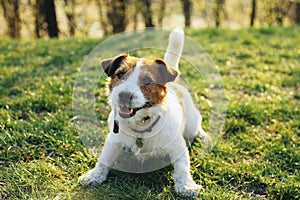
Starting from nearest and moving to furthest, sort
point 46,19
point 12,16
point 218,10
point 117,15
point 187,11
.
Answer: point 46,19, point 12,16, point 117,15, point 187,11, point 218,10

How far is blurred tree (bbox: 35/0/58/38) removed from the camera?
10.8m

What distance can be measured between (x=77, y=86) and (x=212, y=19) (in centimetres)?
1022

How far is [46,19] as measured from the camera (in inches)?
440

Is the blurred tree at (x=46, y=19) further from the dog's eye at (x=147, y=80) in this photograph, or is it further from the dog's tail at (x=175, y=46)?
the dog's eye at (x=147, y=80)

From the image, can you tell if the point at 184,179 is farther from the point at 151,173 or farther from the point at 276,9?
the point at 276,9

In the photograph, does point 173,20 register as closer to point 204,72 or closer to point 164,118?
point 204,72

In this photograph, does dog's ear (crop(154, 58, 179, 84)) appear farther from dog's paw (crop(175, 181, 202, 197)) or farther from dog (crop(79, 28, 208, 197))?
dog's paw (crop(175, 181, 202, 197))

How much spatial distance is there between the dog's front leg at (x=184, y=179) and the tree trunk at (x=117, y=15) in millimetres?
9607

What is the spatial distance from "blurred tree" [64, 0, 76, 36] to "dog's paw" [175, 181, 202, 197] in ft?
31.7

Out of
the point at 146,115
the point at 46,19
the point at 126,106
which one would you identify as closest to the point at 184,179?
the point at 146,115

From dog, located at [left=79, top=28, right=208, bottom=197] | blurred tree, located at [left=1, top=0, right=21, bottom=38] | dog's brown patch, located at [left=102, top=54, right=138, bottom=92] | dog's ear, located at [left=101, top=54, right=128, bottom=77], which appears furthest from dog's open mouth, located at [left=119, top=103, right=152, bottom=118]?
blurred tree, located at [left=1, top=0, right=21, bottom=38]

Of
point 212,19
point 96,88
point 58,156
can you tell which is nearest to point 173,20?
point 212,19

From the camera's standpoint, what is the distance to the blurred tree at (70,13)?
12.1m

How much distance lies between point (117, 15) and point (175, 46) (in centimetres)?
920
